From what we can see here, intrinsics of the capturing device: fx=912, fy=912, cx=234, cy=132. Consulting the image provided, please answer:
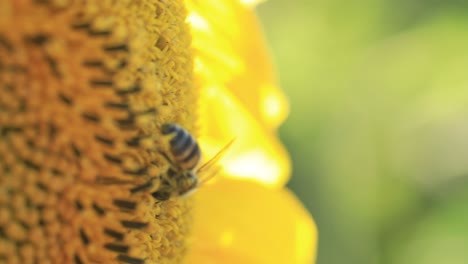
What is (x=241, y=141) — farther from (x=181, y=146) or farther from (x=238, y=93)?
(x=181, y=146)

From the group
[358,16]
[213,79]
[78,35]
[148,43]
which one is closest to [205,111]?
[213,79]

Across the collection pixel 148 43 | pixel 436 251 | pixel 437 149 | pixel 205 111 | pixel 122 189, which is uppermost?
pixel 148 43

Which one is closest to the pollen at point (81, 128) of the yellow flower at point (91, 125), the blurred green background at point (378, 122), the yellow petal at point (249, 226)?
the yellow flower at point (91, 125)

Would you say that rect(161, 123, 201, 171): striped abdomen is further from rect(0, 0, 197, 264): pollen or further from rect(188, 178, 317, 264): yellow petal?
rect(188, 178, 317, 264): yellow petal

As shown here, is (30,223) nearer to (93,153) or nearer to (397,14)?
(93,153)

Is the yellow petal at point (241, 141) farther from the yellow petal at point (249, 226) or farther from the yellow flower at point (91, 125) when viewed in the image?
the yellow flower at point (91, 125)

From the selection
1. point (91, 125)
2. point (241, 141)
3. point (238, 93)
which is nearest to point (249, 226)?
point (241, 141)
